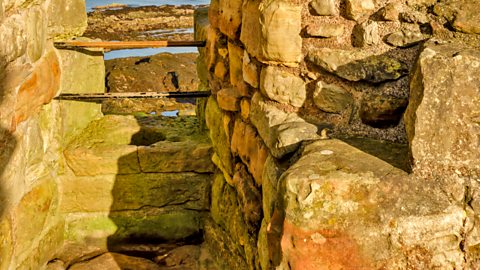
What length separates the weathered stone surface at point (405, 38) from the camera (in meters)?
1.49

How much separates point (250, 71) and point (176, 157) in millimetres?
1054

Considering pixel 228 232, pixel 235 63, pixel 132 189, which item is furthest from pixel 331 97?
pixel 132 189

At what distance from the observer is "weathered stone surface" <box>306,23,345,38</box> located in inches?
62.6

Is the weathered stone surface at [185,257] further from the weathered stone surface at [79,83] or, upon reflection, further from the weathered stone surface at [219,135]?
the weathered stone surface at [79,83]

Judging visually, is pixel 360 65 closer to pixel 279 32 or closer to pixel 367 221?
pixel 279 32

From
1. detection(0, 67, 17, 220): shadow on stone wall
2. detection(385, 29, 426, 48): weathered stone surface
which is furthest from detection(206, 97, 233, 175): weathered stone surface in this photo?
detection(385, 29, 426, 48): weathered stone surface

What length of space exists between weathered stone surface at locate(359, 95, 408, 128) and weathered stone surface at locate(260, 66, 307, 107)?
0.21 meters

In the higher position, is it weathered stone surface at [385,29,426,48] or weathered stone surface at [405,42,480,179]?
weathered stone surface at [385,29,426,48]

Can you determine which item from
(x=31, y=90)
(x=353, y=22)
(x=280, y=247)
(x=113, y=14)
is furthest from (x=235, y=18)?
(x=113, y=14)

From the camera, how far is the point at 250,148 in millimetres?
1953

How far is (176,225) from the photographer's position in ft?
9.72

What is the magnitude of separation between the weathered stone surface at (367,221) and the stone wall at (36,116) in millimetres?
1276

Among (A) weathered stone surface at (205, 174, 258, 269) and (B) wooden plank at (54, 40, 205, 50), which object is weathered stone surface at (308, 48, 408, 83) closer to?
(A) weathered stone surface at (205, 174, 258, 269)

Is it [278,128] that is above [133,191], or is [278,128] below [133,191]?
above
